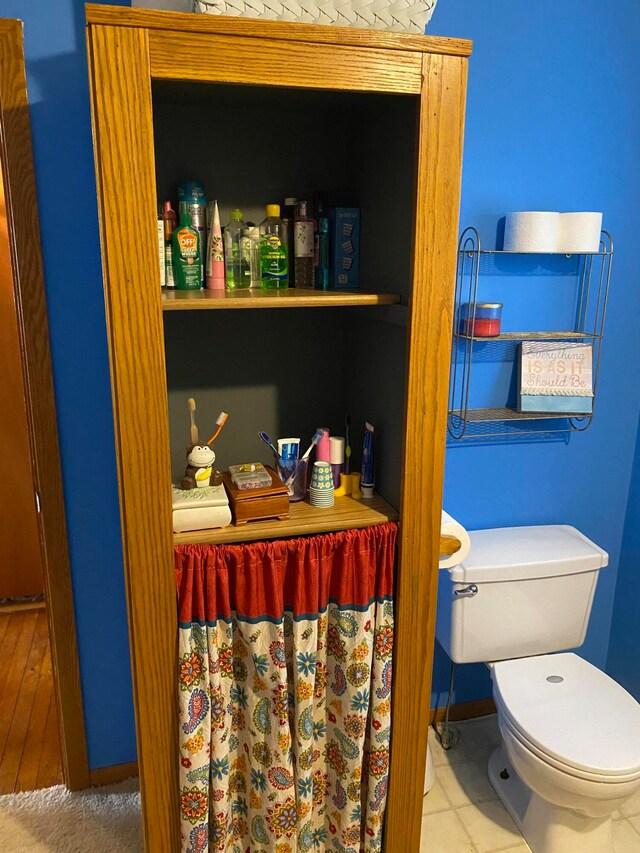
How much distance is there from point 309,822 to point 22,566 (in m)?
1.97

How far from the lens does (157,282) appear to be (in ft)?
4.13

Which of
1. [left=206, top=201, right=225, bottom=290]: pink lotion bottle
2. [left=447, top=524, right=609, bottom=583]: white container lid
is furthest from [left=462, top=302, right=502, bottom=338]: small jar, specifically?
[left=206, top=201, right=225, bottom=290]: pink lotion bottle

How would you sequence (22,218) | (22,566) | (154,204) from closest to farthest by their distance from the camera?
(154,204) < (22,218) < (22,566)

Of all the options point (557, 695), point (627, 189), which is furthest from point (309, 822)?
point (627, 189)

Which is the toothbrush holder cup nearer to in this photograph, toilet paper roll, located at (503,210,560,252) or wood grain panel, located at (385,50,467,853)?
wood grain panel, located at (385,50,467,853)

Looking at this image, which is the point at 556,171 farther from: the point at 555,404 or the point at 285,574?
the point at 285,574

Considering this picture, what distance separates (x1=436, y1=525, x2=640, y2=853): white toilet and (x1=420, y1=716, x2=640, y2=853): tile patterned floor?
0.16 ft

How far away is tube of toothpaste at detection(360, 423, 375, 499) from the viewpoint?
1.63 meters

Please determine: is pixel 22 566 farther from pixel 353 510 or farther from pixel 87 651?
pixel 353 510

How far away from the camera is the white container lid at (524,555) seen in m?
1.97

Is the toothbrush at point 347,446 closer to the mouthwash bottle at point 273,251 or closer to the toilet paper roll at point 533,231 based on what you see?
the mouthwash bottle at point 273,251

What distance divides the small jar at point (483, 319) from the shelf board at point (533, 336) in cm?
1

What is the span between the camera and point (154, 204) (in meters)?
1.23

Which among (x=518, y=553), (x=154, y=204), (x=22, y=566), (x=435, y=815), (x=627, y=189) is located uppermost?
(x=627, y=189)
